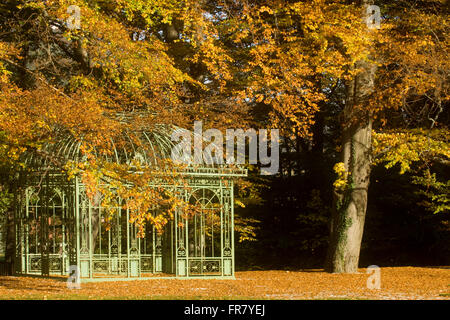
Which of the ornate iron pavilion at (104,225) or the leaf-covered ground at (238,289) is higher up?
the ornate iron pavilion at (104,225)

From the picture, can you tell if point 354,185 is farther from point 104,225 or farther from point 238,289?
point 104,225

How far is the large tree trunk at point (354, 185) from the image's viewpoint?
19062 millimetres

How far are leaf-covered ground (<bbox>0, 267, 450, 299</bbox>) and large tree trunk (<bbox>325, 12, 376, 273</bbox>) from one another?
1.68 metres

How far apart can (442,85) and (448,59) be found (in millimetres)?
691

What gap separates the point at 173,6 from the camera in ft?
62.1

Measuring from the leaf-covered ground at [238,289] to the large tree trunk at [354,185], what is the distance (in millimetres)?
1677

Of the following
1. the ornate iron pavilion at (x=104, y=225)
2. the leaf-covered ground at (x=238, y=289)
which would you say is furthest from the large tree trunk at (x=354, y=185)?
the ornate iron pavilion at (x=104, y=225)

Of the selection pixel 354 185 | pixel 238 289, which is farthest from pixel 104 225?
pixel 354 185

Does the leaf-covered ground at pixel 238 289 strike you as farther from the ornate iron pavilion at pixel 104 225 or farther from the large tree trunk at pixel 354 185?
the large tree trunk at pixel 354 185

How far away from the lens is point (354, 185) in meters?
19.2

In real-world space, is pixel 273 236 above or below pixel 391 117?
below

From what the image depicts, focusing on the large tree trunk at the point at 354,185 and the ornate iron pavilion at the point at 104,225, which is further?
the large tree trunk at the point at 354,185

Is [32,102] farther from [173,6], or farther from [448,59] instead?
[448,59]
